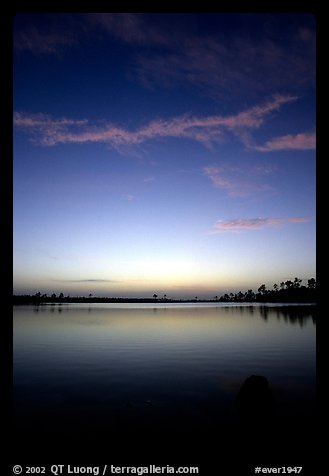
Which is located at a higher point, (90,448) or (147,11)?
(147,11)

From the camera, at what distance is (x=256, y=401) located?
29.3ft

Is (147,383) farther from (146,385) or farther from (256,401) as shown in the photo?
(256,401)

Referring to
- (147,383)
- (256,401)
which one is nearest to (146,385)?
(147,383)

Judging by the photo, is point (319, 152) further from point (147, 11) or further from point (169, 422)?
point (169, 422)

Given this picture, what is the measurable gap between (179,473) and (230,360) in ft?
51.4

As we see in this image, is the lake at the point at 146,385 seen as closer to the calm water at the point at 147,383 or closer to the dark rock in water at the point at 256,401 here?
the calm water at the point at 147,383

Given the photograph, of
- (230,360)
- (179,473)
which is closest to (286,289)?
→ (230,360)

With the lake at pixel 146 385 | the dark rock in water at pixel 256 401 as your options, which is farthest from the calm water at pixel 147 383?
the dark rock in water at pixel 256 401

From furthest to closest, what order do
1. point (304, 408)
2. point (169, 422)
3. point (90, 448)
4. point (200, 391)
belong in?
point (200, 391)
point (304, 408)
point (169, 422)
point (90, 448)

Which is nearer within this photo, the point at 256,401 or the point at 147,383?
the point at 256,401

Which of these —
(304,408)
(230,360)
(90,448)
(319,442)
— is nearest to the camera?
(319,442)

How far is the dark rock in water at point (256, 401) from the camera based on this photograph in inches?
336

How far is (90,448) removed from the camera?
3.08m

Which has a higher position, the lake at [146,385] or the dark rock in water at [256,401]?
the dark rock in water at [256,401]
